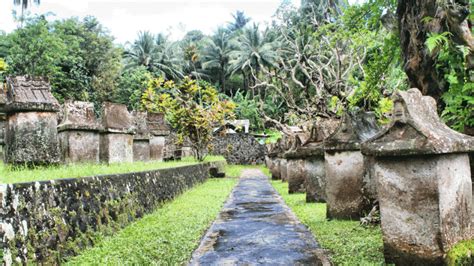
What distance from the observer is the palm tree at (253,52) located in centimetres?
4981

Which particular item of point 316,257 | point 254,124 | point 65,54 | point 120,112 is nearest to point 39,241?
point 316,257

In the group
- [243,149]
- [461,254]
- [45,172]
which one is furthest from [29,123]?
[243,149]

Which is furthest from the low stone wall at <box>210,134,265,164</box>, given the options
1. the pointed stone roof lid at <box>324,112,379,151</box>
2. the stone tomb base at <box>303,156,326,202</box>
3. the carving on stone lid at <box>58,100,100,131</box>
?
the pointed stone roof lid at <box>324,112,379,151</box>

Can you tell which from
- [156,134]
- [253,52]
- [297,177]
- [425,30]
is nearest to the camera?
[425,30]

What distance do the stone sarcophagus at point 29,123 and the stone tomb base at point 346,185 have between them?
4.38m

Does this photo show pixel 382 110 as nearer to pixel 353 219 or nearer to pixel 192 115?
pixel 353 219

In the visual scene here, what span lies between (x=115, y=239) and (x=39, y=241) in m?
1.68

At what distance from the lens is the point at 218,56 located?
55.1 meters

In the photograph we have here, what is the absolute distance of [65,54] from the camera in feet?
112

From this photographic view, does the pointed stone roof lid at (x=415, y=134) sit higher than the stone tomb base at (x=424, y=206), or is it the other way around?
the pointed stone roof lid at (x=415, y=134)

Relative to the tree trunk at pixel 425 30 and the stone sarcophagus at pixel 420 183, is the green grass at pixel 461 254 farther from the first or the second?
the tree trunk at pixel 425 30

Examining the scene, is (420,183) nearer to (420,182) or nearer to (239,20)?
(420,182)

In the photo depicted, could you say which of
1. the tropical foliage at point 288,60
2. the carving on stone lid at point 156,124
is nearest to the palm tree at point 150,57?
the tropical foliage at point 288,60

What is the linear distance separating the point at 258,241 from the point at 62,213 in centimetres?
236
